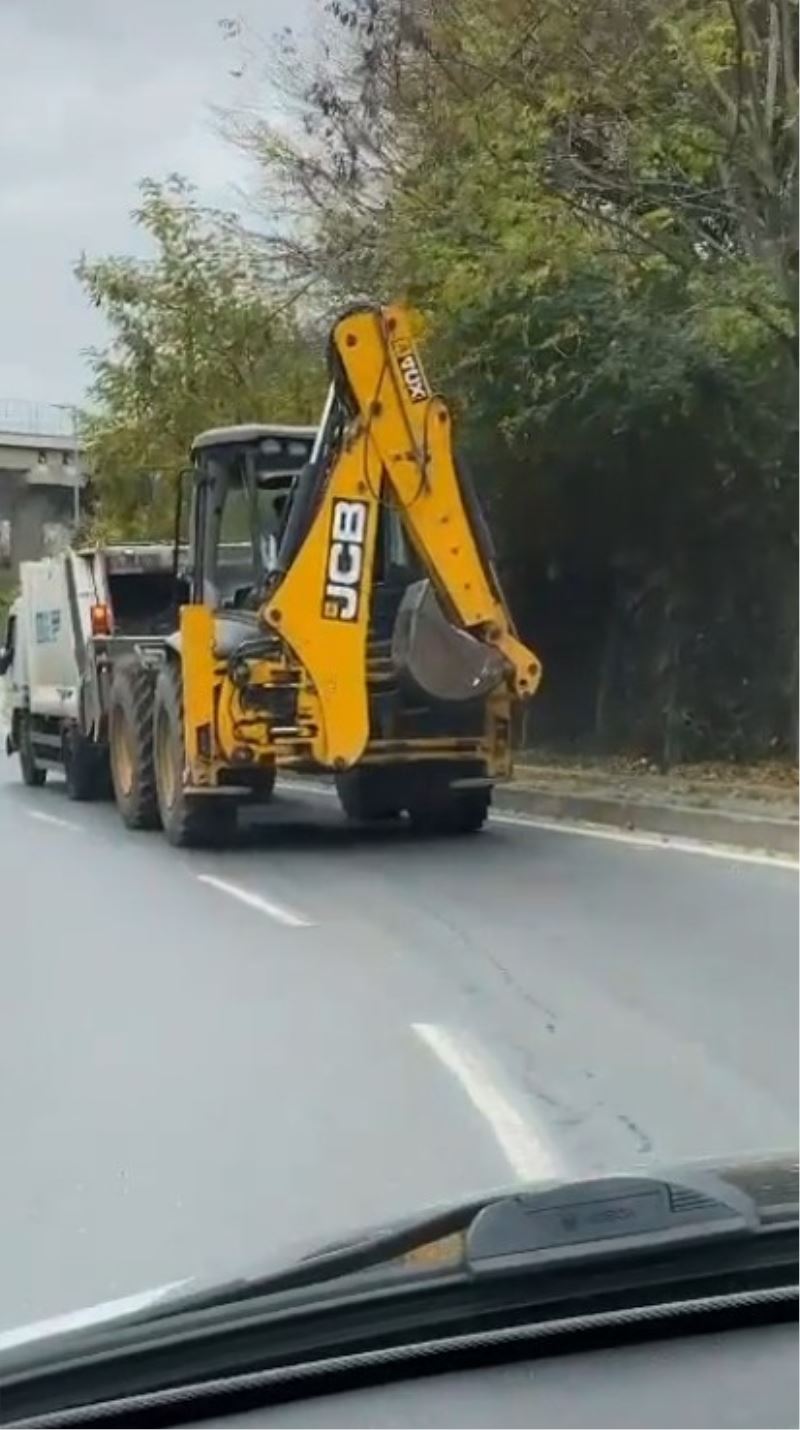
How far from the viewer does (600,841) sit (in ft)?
40.1

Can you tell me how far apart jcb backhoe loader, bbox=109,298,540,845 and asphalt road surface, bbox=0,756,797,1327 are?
35.6 inches

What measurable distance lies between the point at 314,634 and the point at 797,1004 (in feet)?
18.9

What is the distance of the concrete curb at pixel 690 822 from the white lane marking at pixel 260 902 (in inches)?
67.9

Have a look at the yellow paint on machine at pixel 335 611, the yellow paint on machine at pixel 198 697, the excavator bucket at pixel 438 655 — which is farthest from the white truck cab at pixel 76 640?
the excavator bucket at pixel 438 655

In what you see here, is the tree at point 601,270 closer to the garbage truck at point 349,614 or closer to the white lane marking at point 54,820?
the garbage truck at point 349,614

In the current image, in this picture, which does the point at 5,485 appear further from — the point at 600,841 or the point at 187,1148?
the point at 187,1148

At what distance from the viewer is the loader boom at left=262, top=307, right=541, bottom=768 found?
13.2 metres

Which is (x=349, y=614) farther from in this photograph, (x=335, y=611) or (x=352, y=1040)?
(x=352, y=1040)

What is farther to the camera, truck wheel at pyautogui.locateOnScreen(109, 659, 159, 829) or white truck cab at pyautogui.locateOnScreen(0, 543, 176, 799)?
white truck cab at pyautogui.locateOnScreen(0, 543, 176, 799)

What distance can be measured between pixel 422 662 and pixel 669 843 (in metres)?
2.60

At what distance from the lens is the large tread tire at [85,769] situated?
1908cm

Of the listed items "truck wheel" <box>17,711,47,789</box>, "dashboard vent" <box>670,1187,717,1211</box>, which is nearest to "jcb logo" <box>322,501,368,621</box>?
"truck wheel" <box>17,711,47,789</box>

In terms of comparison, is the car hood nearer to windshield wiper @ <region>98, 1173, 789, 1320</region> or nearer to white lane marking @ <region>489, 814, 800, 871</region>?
windshield wiper @ <region>98, 1173, 789, 1320</region>

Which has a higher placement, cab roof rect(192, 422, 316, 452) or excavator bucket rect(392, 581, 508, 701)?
cab roof rect(192, 422, 316, 452)
